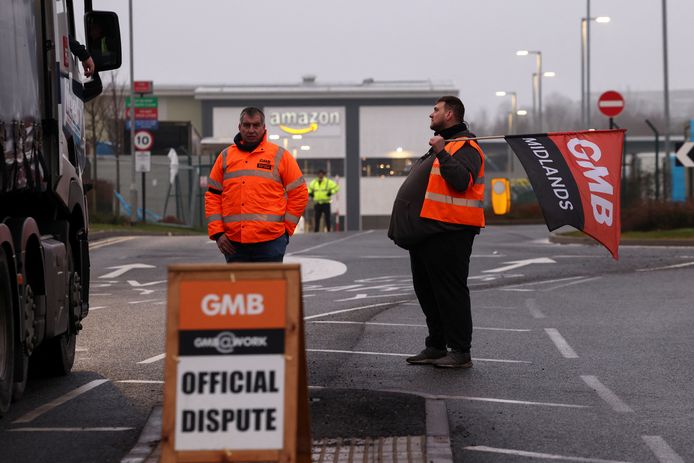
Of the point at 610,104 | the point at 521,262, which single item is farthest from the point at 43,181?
the point at 610,104

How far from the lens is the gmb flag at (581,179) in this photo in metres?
9.73

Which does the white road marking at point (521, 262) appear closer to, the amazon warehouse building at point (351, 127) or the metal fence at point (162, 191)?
the metal fence at point (162, 191)

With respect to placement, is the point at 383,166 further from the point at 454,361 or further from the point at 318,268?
the point at 454,361

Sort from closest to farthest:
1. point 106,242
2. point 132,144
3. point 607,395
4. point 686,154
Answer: point 607,395, point 106,242, point 686,154, point 132,144

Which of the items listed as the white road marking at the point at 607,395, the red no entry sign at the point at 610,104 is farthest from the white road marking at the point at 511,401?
the red no entry sign at the point at 610,104

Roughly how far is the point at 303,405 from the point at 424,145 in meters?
76.6

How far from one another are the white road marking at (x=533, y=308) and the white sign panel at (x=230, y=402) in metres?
9.23

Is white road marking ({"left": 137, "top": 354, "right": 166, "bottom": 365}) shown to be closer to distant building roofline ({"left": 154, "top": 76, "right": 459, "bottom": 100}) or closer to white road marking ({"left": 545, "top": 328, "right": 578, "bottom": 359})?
white road marking ({"left": 545, "top": 328, "right": 578, "bottom": 359})

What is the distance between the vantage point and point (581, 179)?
9.87 m

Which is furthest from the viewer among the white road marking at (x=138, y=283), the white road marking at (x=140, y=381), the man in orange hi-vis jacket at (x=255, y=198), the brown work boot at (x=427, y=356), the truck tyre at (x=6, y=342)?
the white road marking at (x=138, y=283)

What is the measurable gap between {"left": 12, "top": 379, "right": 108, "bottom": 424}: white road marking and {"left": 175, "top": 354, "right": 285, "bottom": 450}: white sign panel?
2.81 m

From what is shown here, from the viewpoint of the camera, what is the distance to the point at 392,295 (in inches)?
669

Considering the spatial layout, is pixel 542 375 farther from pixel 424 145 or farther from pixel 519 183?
pixel 424 145

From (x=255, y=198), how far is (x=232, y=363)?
4.35 metres
